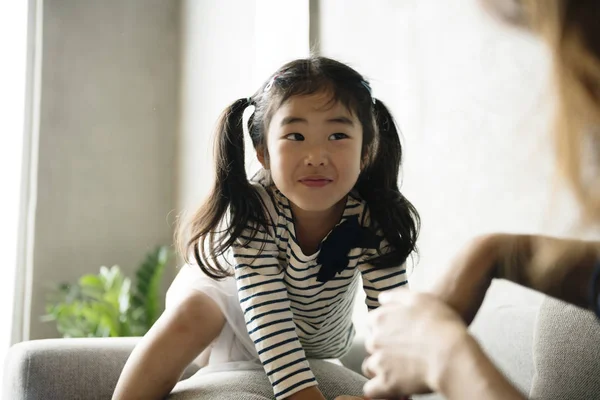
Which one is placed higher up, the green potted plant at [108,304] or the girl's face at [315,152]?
the girl's face at [315,152]

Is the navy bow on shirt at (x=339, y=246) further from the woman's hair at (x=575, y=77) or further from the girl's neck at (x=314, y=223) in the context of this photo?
the woman's hair at (x=575, y=77)

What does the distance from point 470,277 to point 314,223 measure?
0.49 meters

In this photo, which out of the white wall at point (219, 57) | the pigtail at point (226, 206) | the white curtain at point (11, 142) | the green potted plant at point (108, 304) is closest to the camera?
the pigtail at point (226, 206)

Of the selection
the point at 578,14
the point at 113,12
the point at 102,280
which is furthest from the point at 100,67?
the point at 578,14

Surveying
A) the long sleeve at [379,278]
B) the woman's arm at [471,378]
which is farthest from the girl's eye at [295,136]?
the woman's arm at [471,378]

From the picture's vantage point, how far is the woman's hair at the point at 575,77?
1.68 ft

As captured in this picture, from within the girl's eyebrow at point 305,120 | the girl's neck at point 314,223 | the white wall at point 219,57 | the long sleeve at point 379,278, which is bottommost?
the long sleeve at point 379,278

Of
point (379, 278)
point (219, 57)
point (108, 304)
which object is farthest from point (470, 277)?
point (219, 57)

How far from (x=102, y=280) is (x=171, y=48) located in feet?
4.01

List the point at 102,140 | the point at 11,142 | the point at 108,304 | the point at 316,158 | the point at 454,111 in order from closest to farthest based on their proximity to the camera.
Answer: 1. the point at 316,158
2. the point at 454,111
3. the point at 108,304
4. the point at 11,142
5. the point at 102,140

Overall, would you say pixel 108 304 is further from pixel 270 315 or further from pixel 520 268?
pixel 520 268

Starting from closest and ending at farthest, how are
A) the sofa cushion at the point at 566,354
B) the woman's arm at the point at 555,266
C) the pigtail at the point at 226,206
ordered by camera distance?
the woman's arm at the point at 555,266, the sofa cushion at the point at 566,354, the pigtail at the point at 226,206

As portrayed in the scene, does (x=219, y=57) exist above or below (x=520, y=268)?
above

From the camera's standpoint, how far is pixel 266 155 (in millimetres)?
1197
